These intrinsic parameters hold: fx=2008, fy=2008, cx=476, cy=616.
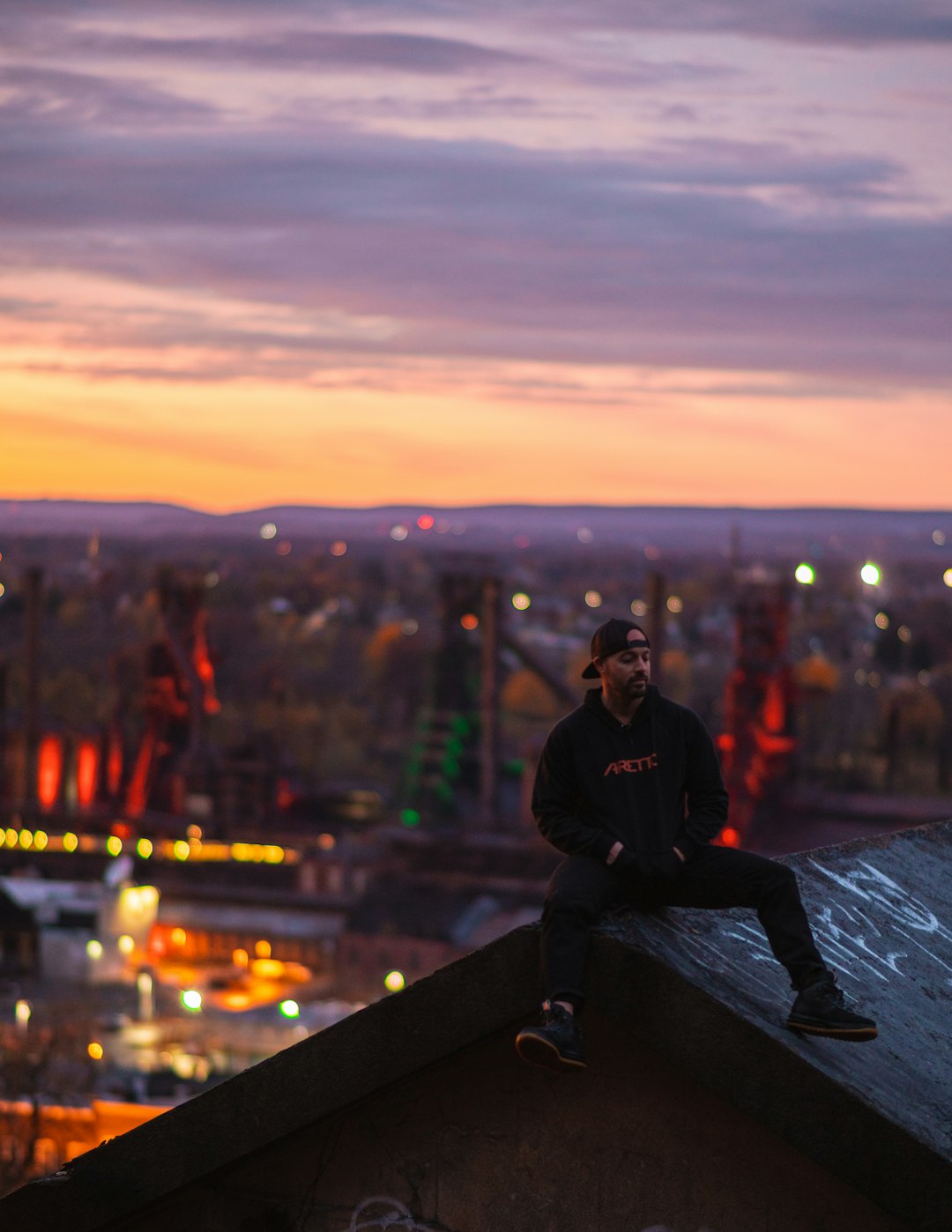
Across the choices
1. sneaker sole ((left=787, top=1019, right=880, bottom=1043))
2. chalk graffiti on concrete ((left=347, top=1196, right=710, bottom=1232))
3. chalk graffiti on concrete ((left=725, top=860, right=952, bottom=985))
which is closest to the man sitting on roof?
sneaker sole ((left=787, top=1019, right=880, bottom=1043))

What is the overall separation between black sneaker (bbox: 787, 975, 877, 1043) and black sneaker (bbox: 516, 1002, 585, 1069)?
64 cm

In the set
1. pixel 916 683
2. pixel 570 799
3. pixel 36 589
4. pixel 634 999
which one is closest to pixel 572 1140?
pixel 634 999

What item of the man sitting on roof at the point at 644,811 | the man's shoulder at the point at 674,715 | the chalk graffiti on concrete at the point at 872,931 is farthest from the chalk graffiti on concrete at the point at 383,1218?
the man's shoulder at the point at 674,715

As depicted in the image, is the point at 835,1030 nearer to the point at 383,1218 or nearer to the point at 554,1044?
the point at 554,1044

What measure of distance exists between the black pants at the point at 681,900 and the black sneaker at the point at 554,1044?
79mm

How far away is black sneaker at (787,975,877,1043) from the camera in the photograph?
538 centimetres

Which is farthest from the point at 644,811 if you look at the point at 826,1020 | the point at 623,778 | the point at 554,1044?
the point at 554,1044

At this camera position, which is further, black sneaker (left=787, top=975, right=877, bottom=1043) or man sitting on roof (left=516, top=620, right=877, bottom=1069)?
man sitting on roof (left=516, top=620, right=877, bottom=1069)

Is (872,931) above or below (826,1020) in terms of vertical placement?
below

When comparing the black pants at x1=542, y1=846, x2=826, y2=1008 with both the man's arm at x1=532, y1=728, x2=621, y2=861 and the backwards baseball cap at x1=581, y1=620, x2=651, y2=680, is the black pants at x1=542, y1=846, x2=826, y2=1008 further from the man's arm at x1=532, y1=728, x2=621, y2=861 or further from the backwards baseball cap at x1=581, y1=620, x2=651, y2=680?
the backwards baseball cap at x1=581, y1=620, x2=651, y2=680

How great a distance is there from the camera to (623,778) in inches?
228

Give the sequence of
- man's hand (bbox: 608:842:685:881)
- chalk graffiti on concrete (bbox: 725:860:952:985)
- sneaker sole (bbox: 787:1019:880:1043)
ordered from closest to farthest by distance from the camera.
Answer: sneaker sole (bbox: 787:1019:880:1043)
man's hand (bbox: 608:842:685:881)
chalk graffiti on concrete (bbox: 725:860:952:985)

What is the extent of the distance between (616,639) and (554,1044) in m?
1.31

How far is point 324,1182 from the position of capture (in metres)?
5.80
